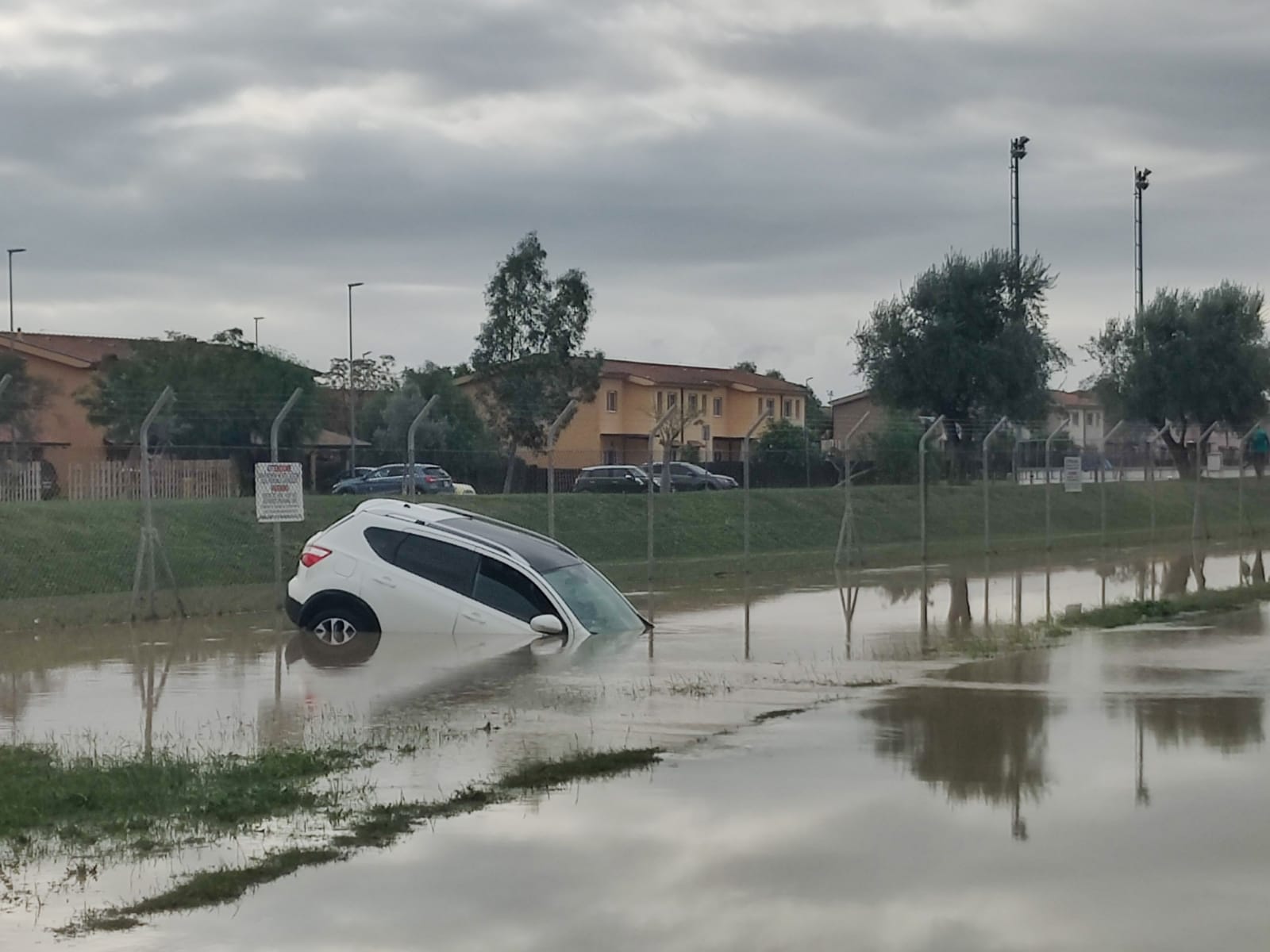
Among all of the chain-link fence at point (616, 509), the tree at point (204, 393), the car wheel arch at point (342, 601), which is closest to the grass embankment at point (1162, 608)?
the chain-link fence at point (616, 509)

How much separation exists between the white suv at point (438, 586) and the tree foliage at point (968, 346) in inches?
1587

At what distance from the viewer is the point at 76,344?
212 ft

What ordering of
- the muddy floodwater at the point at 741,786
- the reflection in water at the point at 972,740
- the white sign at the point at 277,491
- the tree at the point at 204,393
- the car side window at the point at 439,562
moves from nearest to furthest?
the muddy floodwater at the point at 741,786
the reflection in water at the point at 972,740
the car side window at the point at 439,562
the white sign at the point at 277,491
the tree at the point at 204,393

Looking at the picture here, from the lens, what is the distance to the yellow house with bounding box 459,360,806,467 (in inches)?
3095

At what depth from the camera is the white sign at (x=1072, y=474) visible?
3391 cm

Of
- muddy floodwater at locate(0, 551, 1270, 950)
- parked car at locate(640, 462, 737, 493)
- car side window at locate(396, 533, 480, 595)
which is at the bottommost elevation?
muddy floodwater at locate(0, 551, 1270, 950)

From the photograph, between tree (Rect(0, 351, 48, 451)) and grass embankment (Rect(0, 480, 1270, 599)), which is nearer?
grass embankment (Rect(0, 480, 1270, 599))

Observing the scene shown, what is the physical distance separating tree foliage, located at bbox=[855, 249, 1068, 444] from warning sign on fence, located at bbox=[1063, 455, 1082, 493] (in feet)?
70.4

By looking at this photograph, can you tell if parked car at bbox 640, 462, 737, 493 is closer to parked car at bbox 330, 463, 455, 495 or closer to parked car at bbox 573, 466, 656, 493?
parked car at bbox 573, 466, 656, 493

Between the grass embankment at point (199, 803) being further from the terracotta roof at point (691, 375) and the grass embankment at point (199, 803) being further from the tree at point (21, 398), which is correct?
the terracotta roof at point (691, 375)

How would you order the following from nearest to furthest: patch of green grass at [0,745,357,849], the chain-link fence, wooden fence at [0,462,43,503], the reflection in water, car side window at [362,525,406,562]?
patch of green grass at [0,745,357,849] → the reflection in water → car side window at [362,525,406,562] → the chain-link fence → wooden fence at [0,462,43,503]

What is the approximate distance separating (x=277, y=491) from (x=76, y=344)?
48354mm

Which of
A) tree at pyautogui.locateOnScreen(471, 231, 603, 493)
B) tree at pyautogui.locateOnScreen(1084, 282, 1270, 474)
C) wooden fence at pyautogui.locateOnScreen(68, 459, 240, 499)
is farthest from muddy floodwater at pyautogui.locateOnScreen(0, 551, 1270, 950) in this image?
tree at pyautogui.locateOnScreen(1084, 282, 1270, 474)

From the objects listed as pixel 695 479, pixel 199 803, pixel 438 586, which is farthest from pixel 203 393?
pixel 199 803
